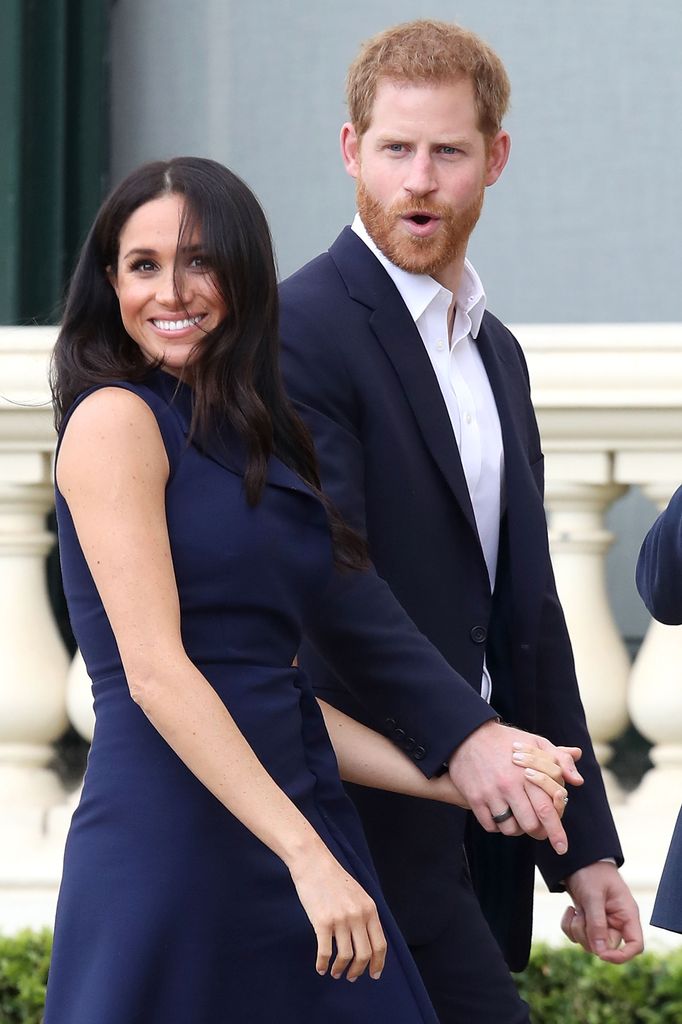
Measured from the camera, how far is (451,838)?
251 cm

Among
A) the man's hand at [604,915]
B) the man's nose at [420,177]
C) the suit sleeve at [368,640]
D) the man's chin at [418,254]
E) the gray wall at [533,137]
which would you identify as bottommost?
the man's hand at [604,915]

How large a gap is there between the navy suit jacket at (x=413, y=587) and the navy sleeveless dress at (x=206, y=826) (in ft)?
0.76

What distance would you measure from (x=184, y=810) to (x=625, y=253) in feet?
11.4

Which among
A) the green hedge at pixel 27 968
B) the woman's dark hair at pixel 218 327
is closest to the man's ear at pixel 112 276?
the woman's dark hair at pixel 218 327

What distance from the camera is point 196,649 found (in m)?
2.02

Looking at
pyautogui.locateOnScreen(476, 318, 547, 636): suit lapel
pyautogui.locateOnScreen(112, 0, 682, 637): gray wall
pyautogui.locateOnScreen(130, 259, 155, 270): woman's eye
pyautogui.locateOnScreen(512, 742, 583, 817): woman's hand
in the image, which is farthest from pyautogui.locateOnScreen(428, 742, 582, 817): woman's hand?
pyautogui.locateOnScreen(112, 0, 682, 637): gray wall

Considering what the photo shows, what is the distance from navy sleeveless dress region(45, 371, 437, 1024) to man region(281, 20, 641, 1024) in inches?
10.3

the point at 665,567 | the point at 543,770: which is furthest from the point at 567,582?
the point at 543,770

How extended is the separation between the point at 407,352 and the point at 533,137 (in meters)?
2.83

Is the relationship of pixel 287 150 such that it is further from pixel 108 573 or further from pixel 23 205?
pixel 108 573

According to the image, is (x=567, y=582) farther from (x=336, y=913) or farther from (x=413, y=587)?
(x=336, y=913)

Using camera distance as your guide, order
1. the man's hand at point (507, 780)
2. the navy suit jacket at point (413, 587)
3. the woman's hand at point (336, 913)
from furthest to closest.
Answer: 1. the navy suit jacket at point (413, 587)
2. the man's hand at point (507, 780)
3. the woman's hand at point (336, 913)

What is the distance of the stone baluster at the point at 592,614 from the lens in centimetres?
352

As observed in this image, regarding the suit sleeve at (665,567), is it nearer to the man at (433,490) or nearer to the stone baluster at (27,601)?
the man at (433,490)
